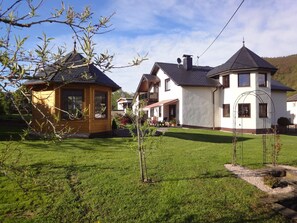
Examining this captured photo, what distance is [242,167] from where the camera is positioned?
34.3 ft

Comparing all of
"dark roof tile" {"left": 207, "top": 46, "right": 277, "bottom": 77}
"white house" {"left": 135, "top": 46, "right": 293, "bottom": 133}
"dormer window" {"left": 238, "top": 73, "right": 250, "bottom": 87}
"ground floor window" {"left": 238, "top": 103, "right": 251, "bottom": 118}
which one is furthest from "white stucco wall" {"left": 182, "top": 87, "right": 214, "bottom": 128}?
"dormer window" {"left": 238, "top": 73, "right": 250, "bottom": 87}

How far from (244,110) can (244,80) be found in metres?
3.24

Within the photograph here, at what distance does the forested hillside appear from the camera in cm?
7659

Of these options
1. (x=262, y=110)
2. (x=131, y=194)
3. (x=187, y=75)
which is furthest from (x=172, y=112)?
(x=131, y=194)

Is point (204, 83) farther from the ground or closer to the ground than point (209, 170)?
farther from the ground

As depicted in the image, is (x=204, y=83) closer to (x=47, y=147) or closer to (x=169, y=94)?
(x=169, y=94)

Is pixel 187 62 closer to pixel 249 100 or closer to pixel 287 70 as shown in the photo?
pixel 249 100

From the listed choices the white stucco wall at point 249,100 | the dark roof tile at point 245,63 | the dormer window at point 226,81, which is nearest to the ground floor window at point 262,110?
the white stucco wall at point 249,100

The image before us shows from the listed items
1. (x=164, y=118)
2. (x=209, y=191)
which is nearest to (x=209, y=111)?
(x=164, y=118)

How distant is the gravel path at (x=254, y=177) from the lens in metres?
8.19

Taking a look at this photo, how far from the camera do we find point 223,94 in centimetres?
3130

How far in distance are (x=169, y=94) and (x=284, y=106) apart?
14.6 metres

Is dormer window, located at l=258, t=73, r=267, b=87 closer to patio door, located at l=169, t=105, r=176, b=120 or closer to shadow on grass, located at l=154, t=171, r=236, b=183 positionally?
patio door, located at l=169, t=105, r=176, b=120

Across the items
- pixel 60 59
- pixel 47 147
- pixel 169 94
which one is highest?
pixel 169 94
